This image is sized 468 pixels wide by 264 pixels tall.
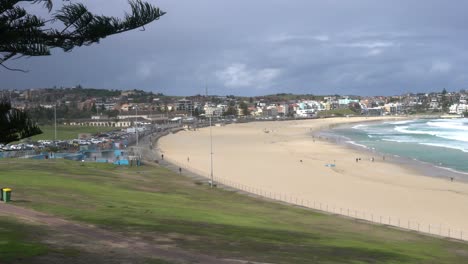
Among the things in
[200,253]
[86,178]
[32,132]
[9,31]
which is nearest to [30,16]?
[9,31]

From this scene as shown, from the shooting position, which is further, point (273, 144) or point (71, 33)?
point (273, 144)

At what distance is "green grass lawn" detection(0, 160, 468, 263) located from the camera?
11.9m

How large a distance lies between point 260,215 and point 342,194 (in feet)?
34.3

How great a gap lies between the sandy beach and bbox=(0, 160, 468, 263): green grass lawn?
144 inches

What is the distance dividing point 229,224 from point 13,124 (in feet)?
32.7

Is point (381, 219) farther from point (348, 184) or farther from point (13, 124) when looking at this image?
point (13, 124)

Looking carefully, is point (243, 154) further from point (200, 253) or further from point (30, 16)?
point (30, 16)

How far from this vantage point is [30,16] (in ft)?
20.4

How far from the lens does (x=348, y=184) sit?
102 feet

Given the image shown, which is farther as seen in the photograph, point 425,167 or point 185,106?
point 185,106

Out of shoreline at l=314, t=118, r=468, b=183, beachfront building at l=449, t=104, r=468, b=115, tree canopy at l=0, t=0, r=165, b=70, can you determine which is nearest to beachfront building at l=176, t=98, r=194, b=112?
beachfront building at l=449, t=104, r=468, b=115

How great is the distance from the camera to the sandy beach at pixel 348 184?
22.0 metres

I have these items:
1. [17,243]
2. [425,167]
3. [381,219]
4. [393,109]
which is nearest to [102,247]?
[17,243]

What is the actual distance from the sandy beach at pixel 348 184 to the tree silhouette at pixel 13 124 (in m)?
16.3
